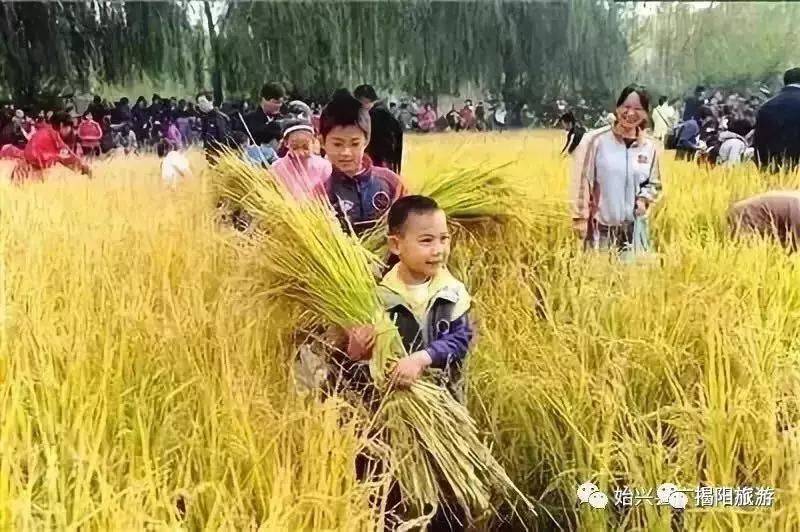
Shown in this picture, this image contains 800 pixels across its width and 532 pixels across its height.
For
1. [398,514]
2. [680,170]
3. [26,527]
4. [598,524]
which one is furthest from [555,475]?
[26,527]

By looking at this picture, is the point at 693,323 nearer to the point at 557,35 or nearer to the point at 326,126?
the point at 557,35

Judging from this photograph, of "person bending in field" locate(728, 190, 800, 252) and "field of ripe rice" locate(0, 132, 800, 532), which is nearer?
"field of ripe rice" locate(0, 132, 800, 532)

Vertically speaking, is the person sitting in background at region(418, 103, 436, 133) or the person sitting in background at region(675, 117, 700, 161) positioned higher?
the person sitting in background at region(418, 103, 436, 133)

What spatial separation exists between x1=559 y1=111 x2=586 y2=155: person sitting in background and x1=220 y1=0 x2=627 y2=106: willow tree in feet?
0.13

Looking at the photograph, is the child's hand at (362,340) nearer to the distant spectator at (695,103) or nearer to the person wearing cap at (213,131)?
the person wearing cap at (213,131)

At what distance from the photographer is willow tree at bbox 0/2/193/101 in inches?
46.8

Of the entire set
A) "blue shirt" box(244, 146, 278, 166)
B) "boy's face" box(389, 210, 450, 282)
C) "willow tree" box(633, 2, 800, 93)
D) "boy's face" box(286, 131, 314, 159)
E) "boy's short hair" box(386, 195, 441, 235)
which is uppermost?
"willow tree" box(633, 2, 800, 93)

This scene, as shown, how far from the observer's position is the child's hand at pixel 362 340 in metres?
1.16

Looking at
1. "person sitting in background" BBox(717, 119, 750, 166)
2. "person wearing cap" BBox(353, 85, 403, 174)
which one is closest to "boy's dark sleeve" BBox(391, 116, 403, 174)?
"person wearing cap" BBox(353, 85, 403, 174)

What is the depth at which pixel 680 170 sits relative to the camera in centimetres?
126

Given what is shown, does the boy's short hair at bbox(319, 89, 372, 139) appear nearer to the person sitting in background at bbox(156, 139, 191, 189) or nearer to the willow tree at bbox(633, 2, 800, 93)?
the person sitting in background at bbox(156, 139, 191, 189)

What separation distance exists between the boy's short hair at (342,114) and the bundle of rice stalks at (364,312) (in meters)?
0.11

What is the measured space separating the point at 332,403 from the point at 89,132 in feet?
1.61

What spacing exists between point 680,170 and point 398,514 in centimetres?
61
